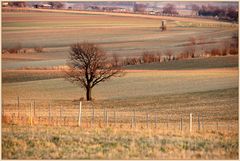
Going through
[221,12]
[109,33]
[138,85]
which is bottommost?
[138,85]

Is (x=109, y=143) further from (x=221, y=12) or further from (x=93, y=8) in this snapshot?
(x=93, y=8)

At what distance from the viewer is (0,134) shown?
21.9 m

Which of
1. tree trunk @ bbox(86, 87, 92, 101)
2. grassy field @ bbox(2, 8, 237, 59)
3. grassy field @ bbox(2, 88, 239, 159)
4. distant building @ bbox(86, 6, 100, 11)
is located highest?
distant building @ bbox(86, 6, 100, 11)

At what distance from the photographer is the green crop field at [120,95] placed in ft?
67.7

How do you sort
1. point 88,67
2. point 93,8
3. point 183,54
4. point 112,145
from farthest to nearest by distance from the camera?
point 183,54 < point 93,8 < point 88,67 < point 112,145

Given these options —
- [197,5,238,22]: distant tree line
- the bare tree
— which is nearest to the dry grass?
the bare tree

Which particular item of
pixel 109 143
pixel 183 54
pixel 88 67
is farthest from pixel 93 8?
pixel 109 143

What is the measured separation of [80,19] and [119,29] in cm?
1478

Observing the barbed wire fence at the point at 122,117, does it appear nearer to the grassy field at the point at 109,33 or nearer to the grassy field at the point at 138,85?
the grassy field at the point at 138,85

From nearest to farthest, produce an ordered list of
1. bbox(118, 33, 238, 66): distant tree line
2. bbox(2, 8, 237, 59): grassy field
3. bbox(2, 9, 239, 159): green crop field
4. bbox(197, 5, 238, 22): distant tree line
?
1. bbox(2, 9, 239, 159): green crop field
2. bbox(197, 5, 238, 22): distant tree line
3. bbox(2, 8, 237, 59): grassy field
4. bbox(118, 33, 238, 66): distant tree line

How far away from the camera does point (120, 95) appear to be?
174 feet

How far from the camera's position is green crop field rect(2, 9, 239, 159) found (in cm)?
2062

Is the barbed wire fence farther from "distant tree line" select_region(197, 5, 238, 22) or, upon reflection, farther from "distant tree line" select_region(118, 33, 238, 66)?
"distant tree line" select_region(118, 33, 238, 66)

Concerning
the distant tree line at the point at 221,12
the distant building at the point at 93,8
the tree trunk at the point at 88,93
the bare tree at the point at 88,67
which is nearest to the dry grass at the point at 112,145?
the tree trunk at the point at 88,93
